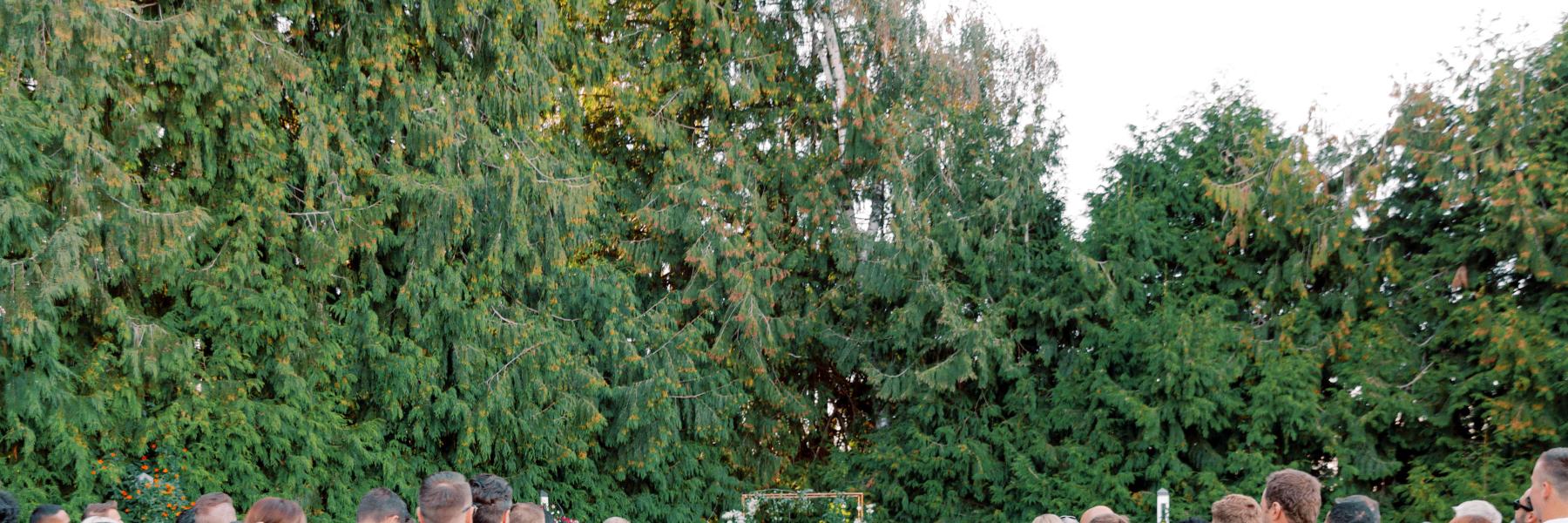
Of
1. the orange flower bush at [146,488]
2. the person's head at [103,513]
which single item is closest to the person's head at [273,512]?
the person's head at [103,513]

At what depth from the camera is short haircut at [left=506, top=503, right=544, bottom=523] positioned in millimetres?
5414

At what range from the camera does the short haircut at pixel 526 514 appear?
541 centimetres

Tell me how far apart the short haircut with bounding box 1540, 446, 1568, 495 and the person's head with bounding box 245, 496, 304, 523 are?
4.52 metres

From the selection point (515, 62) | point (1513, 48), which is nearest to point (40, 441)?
point (515, 62)

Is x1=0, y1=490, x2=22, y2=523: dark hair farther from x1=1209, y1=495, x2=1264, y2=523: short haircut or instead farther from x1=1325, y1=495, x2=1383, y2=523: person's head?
x1=1325, y1=495, x2=1383, y2=523: person's head

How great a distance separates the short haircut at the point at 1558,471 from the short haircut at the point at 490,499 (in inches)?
136

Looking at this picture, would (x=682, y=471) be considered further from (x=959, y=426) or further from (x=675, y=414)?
(x=959, y=426)

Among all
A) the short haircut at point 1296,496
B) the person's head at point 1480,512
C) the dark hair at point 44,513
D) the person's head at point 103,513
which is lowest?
the person's head at point 103,513

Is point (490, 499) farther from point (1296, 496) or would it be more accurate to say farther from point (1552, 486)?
point (1552, 486)

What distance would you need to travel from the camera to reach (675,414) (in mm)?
16906

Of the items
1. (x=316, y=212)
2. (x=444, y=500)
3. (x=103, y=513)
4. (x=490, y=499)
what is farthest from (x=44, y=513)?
(x=316, y=212)

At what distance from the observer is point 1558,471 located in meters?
4.21

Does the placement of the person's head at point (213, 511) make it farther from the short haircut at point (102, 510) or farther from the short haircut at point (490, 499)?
the short haircut at point (490, 499)

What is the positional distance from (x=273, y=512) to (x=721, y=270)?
1242 centimetres
